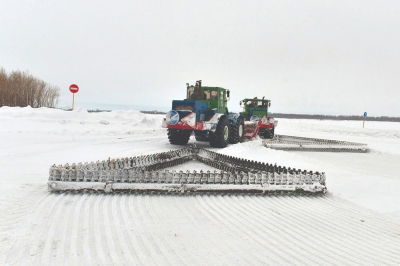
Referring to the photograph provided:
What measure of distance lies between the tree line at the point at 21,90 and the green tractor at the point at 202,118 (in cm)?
2209

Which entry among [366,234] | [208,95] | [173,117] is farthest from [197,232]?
[208,95]

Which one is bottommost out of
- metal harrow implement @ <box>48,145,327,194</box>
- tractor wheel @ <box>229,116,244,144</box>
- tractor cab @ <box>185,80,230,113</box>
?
metal harrow implement @ <box>48,145,327,194</box>

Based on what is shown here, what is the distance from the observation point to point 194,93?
12.2m

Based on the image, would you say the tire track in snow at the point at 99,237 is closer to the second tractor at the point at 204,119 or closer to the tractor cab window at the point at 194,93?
the second tractor at the point at 204,119

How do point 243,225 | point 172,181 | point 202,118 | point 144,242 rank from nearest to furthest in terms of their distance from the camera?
point 144,242
point 243,225
point 172,181
point 202,118

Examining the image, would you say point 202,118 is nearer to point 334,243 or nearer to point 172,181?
point 172,181

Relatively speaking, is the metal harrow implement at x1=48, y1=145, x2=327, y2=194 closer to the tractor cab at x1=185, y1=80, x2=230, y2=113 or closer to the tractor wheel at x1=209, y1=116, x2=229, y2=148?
the tractor wheel at x1=209, y1=116, x2=229, y2=148

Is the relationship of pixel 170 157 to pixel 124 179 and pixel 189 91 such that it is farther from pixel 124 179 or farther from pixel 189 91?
pixel 189 91

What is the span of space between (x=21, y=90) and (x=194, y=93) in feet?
74.2

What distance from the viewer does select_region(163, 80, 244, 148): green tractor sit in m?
10.7

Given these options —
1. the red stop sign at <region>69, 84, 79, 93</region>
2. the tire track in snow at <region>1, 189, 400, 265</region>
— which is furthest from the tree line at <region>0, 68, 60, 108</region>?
the tire track in snow at <region>1, 189, 400, 265</region>

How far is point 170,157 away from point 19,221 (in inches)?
166

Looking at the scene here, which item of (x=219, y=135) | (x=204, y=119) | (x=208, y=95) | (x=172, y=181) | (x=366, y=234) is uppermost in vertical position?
(x=208, y=95)

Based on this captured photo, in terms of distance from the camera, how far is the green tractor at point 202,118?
10.7 m
